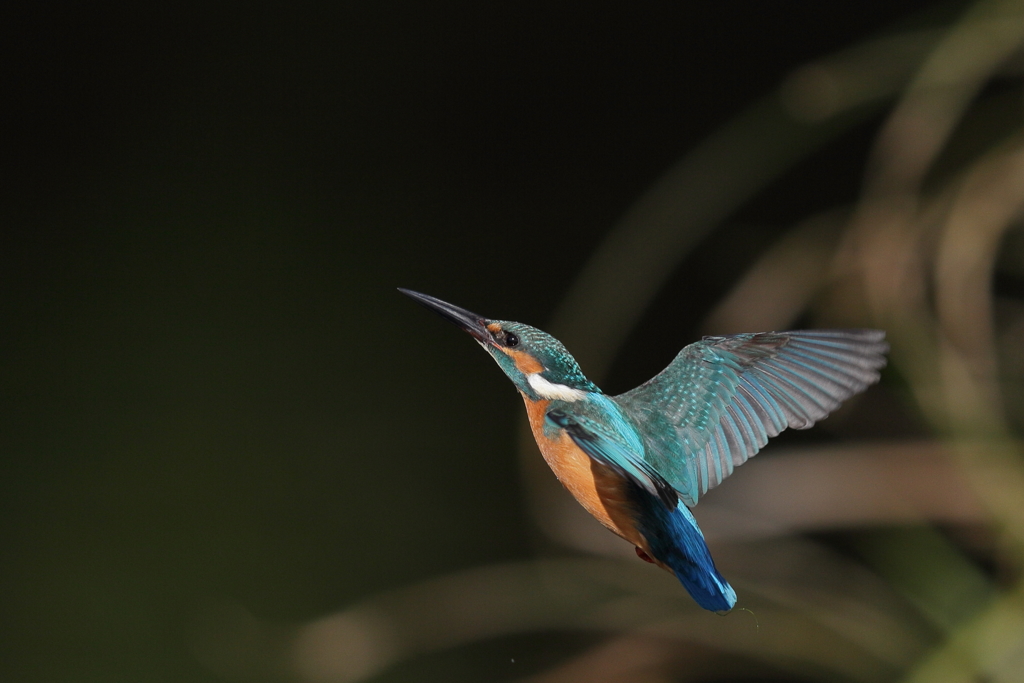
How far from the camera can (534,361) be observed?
0.59 m

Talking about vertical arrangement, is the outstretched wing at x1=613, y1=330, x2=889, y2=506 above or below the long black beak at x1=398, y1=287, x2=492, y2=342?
above

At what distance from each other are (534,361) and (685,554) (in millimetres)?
151

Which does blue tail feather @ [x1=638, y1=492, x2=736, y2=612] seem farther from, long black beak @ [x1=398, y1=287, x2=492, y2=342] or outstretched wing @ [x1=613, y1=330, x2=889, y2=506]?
long black beak @ [x1=398, y1=287, x2=492, y2=342]

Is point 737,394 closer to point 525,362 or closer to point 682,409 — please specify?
point 682,409

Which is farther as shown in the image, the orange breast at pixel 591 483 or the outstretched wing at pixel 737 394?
the outstretched wing at pixel 737 394

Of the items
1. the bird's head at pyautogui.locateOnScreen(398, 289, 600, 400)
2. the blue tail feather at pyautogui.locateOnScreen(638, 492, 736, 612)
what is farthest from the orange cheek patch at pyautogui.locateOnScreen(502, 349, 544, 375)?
the blue tail feather at pyautogui.locateOnScreen(638, 492, 736, 612)

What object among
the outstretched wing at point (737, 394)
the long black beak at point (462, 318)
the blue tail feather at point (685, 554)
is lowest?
the blue tail feather at point (685, 554)

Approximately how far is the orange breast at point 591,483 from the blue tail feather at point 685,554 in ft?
0.03

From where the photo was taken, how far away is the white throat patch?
1.86 feet

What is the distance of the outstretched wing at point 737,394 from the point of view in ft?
1.99

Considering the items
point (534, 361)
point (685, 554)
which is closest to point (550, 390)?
point (534, 361)

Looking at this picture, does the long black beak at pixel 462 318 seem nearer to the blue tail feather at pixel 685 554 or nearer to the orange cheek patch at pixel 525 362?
the orange cheek patch at pixel 525 362

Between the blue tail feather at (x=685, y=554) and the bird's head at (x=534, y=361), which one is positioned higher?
the bird's head at (x=534, y=361)

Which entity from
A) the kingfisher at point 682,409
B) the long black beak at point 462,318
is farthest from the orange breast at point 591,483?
the long black beak at point 462,318
